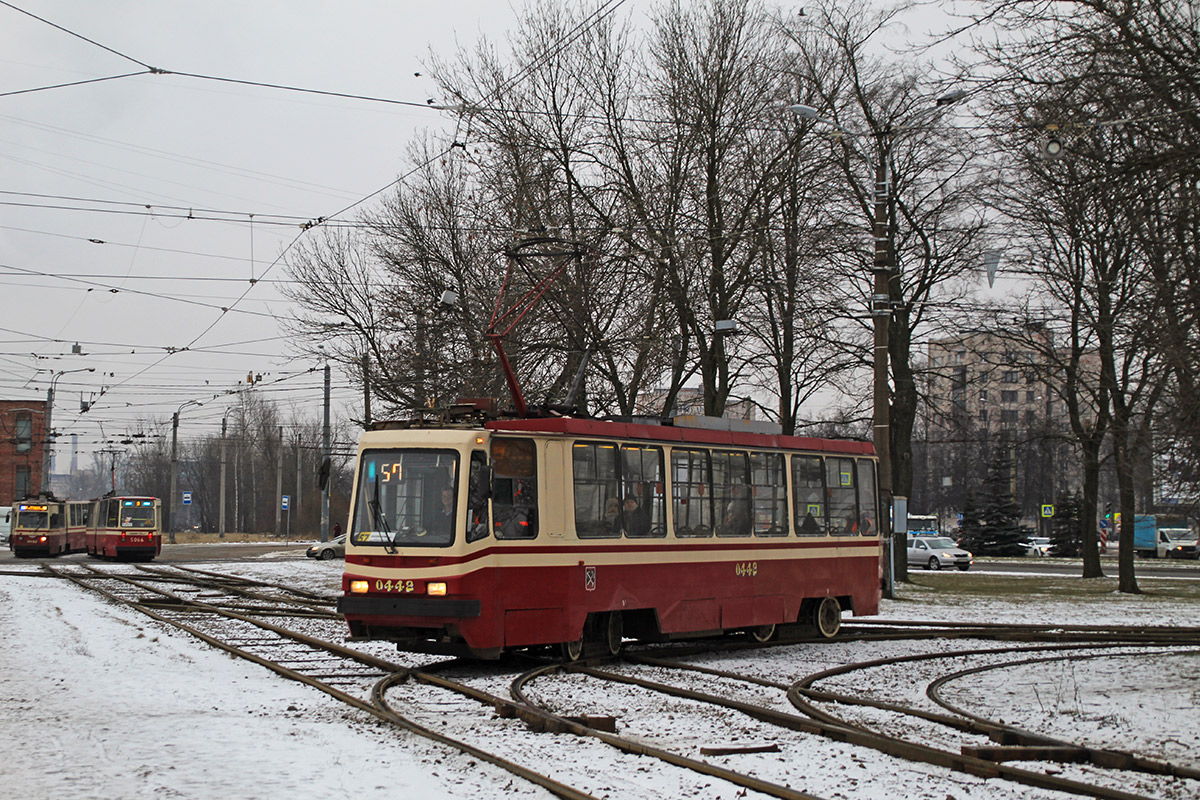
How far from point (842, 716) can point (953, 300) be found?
21.8 metres

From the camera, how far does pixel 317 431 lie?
331ft

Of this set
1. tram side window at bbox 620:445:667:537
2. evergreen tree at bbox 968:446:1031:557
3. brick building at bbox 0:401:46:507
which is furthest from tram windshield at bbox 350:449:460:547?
brick building at bbox 0:401:46:507

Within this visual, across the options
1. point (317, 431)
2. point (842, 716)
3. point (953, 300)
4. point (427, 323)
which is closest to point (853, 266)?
point (953, 300)

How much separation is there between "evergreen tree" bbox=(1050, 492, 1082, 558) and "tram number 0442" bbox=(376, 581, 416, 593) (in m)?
55.4

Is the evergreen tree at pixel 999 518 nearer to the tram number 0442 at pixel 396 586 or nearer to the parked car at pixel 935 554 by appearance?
the parked car at pixel 935 554

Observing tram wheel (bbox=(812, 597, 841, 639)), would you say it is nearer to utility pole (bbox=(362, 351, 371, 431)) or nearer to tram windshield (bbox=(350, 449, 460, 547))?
tram windshield (bbox=(350, 449, 460, 547))

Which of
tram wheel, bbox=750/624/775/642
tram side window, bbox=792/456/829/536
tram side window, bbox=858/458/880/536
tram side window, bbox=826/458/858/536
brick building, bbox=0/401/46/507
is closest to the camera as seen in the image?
tram wheel, bbox=750/624/775/642

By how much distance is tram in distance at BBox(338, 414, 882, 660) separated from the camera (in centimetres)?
1345

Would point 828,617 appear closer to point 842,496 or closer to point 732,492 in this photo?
point 842,496

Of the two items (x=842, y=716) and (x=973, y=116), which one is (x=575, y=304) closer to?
(x=973, y=116)

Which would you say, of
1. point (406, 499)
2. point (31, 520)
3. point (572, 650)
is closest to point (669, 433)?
point (572, 650)

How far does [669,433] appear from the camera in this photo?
15523 millimetres

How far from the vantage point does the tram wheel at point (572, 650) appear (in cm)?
1431

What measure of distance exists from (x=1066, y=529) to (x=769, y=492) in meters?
51.7
